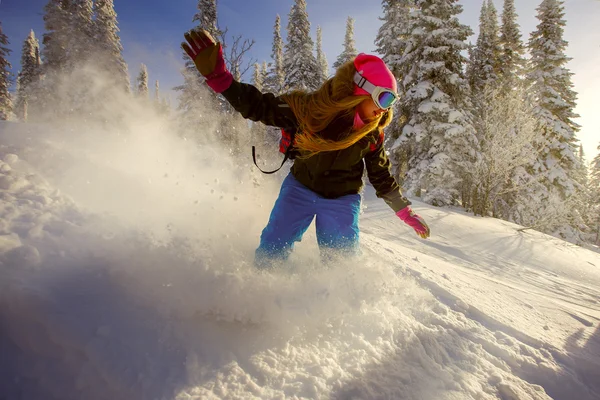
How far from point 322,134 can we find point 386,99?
539mm

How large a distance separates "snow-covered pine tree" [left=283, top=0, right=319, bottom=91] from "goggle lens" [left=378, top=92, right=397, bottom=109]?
18.9 metres

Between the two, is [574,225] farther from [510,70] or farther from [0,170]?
[0,170]

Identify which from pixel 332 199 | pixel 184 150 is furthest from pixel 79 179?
pixel 332 199

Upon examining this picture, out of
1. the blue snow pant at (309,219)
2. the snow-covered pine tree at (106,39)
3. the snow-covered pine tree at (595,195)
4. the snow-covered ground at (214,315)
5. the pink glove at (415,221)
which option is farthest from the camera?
the snow-covered pine tree at (595,195)

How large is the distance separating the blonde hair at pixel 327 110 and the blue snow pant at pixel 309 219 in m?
0.38

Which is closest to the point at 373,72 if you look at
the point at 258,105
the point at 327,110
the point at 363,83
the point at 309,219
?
the point at 363,83

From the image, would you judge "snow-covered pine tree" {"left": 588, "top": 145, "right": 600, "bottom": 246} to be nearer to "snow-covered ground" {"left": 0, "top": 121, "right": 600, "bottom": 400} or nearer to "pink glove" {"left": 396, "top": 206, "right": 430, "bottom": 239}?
"snow-covered ground" {"left": 0, "top": 121, "right": 600, "bottom": 400}

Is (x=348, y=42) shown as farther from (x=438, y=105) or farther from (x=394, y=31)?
(x=438, y=105)

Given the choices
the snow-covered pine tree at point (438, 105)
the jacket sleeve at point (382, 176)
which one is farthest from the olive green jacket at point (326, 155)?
the snow-covered pine tree at point (438, 105)

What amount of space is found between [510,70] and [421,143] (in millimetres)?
11502

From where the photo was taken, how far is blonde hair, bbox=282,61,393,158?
7.09ft

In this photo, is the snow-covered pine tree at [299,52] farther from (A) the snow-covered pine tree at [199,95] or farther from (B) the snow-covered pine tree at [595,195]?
(B) the snow-covered pine tree at [595,195]

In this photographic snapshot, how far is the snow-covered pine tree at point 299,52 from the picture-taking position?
20.0m

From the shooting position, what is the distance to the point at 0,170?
2.63 metres
